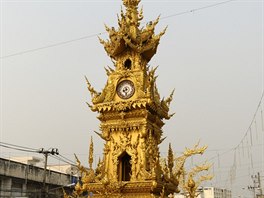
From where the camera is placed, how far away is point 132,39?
658 inches

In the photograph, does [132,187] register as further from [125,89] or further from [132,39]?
[132,39]

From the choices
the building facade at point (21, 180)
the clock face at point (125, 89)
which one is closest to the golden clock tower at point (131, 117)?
the clock face at point (125, 89)

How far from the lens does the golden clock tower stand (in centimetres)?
1433

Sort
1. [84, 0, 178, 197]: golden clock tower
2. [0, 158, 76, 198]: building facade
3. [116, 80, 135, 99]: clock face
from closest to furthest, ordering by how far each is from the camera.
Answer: [84, 0, 178, 197]: golden clock tower < [116, 80, 135, 99]: clock face < [0, 158, 76, 198]: building facade

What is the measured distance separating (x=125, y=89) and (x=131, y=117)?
1.43 m

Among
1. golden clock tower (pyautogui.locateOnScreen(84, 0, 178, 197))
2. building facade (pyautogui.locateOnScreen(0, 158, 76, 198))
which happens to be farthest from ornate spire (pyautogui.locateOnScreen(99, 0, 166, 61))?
building facade (pyautogui.locateOnScreen(0, 158, 76, 198))

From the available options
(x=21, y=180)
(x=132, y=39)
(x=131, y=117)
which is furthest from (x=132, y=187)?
(x=21, y=180)

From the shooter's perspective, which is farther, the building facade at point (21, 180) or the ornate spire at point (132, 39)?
the building facade at point (21, 180)

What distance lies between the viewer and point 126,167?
16156 millimetres

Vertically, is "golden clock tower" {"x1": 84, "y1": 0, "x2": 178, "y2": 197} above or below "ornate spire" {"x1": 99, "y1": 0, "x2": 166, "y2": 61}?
below

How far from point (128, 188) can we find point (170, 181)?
1.96 m

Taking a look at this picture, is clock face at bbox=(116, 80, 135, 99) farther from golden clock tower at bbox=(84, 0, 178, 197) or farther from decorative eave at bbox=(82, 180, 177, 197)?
decorative eave at bbox=(82, 180, 177, 197)

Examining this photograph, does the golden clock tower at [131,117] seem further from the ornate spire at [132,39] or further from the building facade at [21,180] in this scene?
the building facade at [21,180]

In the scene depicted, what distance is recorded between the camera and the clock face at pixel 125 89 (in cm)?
1589
